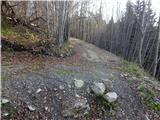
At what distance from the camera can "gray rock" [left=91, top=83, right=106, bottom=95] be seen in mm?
5236

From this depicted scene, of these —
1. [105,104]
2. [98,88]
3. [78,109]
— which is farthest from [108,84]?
[78,109]

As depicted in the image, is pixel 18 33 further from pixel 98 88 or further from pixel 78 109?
pixel 78 109

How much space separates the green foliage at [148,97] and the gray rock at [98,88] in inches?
47.1

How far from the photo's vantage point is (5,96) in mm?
4203

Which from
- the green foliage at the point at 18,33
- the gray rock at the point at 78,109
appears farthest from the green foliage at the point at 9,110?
the green foliage at the point at 18,33

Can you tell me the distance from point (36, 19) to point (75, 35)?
634 inches

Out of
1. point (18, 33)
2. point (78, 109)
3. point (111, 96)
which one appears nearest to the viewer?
point (78, 109)

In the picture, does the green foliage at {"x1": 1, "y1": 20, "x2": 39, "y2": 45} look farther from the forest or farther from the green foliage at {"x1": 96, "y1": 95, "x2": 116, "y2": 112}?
the green foliage at {"x1": 96, "y1": 95, "x2": 116, "y2": 112}

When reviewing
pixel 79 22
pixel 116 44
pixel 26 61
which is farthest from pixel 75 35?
pixel 26 61

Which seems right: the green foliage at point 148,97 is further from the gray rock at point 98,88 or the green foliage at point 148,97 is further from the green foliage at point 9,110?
the green foliage at point 9,110

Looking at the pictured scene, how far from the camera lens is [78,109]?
4.62 metres

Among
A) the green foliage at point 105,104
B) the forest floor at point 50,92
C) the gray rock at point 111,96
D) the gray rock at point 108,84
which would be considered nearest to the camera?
the forest floor at point 50,92

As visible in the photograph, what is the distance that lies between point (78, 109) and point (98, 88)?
929 mm

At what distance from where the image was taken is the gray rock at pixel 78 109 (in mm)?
4480
